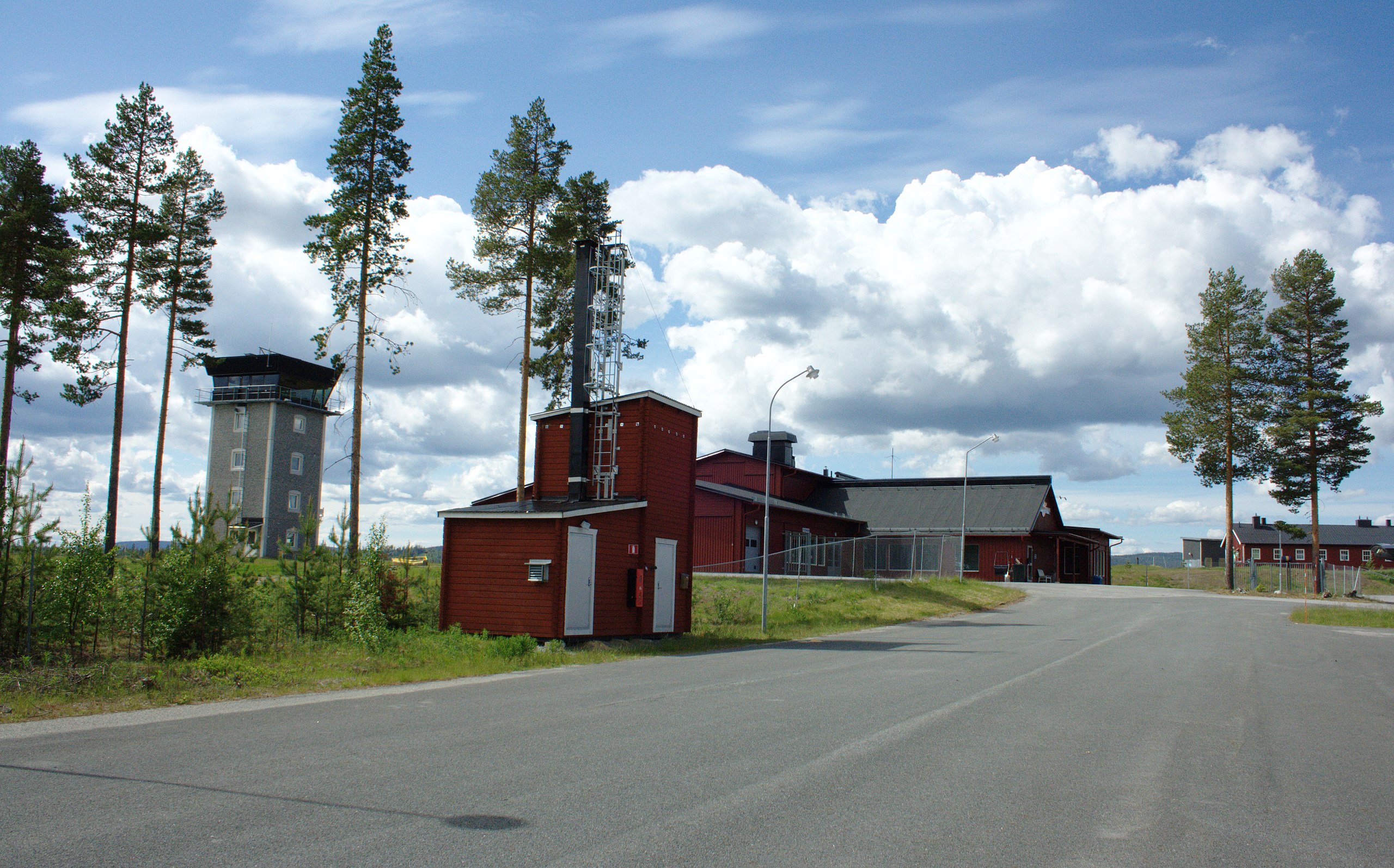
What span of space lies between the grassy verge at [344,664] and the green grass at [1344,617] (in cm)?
1293

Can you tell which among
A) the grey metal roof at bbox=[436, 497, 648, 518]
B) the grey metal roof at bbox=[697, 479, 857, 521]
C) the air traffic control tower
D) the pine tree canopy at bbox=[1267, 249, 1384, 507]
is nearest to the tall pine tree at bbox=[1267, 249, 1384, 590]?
the pine tree canopy at bbox=[1267, 249, 1384, 507]

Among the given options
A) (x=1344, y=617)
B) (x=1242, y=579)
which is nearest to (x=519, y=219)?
(x=1344, y=617)

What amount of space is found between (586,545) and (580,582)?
32.1 inches

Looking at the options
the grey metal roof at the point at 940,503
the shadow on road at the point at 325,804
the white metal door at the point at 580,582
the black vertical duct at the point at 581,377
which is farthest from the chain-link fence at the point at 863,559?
the shadow on road at the point at 325,804

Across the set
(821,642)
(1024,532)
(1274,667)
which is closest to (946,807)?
(1274,667)

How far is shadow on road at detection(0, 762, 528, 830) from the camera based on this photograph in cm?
578

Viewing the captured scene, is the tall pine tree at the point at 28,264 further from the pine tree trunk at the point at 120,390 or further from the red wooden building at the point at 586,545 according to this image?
the red wooden building at the point at 586,545

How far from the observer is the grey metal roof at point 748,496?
141 ft

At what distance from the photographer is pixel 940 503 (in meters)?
56.3

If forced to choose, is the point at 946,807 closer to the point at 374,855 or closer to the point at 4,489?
the point at 374,855

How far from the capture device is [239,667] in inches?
558

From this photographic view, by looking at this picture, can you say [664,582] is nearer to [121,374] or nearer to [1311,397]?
[121,374]

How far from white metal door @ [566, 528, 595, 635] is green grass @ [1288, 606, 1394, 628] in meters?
23.1

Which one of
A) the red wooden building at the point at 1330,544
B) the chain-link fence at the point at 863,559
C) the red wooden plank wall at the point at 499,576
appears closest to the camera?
the red wooden plank wall at the point at 499,576
